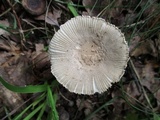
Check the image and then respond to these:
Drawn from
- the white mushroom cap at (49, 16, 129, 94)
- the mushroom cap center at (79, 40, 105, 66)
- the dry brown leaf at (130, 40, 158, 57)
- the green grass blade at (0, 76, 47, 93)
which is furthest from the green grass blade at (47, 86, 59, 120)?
the dry brown leaf at (130, 40, 158, 57)

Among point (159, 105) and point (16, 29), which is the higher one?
point (16, 29)

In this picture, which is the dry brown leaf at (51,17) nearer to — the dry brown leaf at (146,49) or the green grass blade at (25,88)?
the green grass blade at (25,88)

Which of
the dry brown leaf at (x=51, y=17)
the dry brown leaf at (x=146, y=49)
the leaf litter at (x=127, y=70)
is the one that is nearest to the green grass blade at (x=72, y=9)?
the leaf litter at (x=127, y=70)

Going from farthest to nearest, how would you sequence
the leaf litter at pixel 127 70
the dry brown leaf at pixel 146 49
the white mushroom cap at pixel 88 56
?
the dry brown leaf at pixel 146 49 → the leaf litter at pixel 127 70 → the white mushroom cap at pixel 88 56

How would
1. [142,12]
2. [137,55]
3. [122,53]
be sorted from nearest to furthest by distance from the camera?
[122,53]
[142,12]
[137,55]

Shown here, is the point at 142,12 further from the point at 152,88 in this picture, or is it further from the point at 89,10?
the point at 152,88

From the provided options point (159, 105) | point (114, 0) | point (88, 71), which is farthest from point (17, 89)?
point (159, 105)

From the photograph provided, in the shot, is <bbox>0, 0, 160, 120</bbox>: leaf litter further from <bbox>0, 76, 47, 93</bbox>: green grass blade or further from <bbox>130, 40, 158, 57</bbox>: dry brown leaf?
<bbox>0, 76, 47, 93</bbox>: green grass blade

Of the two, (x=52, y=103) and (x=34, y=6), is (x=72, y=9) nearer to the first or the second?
(x=34, y=6)
